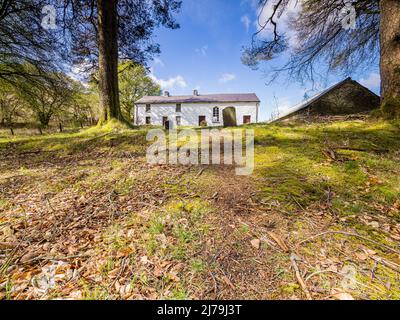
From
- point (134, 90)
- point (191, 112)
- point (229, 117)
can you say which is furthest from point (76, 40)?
point (134, 90)

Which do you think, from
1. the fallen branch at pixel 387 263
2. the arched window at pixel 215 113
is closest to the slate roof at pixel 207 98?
the arched window at pixel 215 113

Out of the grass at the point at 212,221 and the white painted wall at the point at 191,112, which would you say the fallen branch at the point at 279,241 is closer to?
the grass at the point at 212,221

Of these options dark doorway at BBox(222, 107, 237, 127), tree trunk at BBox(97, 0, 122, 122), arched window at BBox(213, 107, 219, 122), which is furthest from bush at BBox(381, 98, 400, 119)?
arched window at BBox(213, 107, 219, 122)

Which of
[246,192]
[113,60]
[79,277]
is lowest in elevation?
[79,277]

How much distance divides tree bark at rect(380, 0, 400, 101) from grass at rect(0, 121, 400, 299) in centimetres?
96

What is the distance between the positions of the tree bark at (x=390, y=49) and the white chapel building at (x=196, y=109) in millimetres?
27381

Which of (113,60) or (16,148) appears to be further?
(113,60)

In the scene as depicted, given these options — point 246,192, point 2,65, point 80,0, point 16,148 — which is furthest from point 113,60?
point 2,65

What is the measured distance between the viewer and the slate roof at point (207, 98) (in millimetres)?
32375

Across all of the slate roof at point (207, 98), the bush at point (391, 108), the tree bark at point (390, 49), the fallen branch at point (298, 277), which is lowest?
the fallen branch at point (298, 277)

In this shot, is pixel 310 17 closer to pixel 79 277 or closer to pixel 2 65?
pixel 79 277

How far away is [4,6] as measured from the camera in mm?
7305

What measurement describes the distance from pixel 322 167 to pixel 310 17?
711 centimetres

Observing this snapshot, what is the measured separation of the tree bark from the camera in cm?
420
